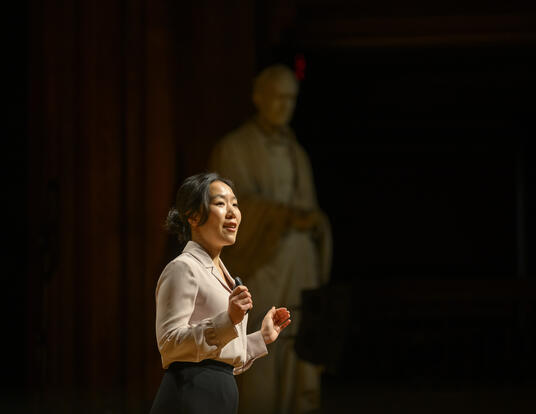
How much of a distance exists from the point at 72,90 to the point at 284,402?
254 centimetres

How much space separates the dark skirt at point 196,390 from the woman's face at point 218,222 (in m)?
0.28

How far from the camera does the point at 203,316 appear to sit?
1.75 m

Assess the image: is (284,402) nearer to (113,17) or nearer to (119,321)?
(119,321)

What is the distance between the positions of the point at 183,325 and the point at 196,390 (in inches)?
6.0

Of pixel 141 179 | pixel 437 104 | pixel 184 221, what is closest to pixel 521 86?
pixel 437 104

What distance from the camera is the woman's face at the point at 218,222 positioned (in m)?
1.81

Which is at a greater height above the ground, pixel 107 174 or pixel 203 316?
pixel 107 174

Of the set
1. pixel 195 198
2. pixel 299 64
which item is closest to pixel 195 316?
pixel 195 198

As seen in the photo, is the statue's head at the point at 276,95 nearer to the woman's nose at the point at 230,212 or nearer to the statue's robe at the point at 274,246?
the statue's robe at the point at 274,246

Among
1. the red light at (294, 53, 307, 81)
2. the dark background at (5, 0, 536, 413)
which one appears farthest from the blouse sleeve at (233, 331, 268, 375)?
the red light at (294, 53, 307, 81)

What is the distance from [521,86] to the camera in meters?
7.16

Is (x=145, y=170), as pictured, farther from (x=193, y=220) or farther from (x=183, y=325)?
(x=183, y=325)

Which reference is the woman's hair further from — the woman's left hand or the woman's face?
the woman's left hand

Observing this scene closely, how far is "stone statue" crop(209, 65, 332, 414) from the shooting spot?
162 inches
